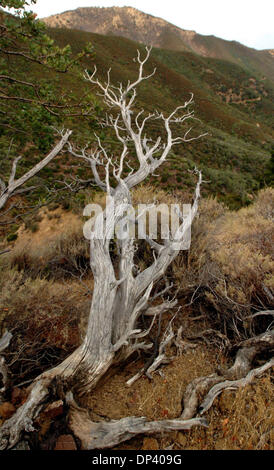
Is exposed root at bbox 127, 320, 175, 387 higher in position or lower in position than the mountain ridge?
lower

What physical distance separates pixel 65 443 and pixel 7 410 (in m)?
0.64

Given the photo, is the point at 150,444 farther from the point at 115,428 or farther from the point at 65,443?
the point at 65,443

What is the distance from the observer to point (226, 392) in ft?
7.91

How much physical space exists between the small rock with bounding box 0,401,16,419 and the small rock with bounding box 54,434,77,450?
0.53 m

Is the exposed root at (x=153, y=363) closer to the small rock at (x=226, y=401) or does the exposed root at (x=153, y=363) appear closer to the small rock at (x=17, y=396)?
the small rock at (x=226, y=401)

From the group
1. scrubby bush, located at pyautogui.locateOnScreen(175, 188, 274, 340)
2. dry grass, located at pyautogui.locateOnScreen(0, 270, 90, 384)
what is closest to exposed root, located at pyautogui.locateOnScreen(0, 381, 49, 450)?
dry grass, located at pyautogui.locateOnScreen(0, 270, 90, 384)

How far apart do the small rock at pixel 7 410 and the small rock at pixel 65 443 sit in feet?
1.74

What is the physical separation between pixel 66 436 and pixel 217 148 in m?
25.4

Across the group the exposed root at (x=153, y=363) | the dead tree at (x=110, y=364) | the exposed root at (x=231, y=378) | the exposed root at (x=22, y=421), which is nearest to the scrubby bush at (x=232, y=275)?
the exposed root at (x=231, y=378)

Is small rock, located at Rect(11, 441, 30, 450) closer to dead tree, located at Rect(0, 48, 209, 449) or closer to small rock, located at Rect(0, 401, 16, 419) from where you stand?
dead tree, located at Rect(0, 48, 209, 449)

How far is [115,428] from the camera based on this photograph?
6.89 ft

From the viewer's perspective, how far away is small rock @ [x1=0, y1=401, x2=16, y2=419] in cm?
221

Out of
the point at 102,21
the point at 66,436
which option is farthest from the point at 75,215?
the point at 102,21
